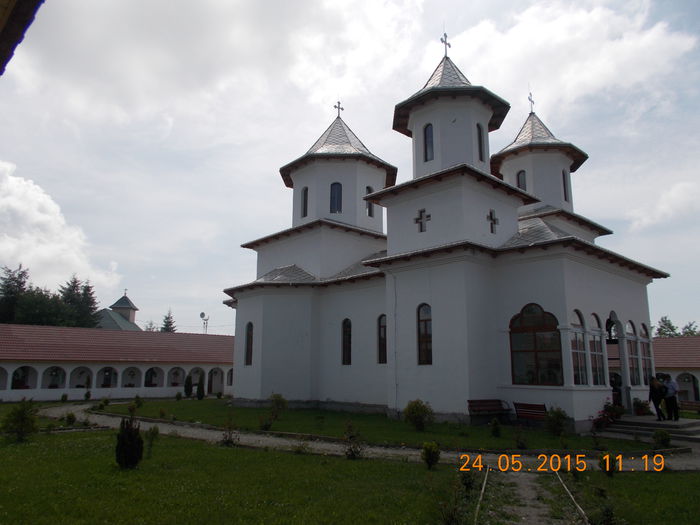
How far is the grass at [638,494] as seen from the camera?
6.74 meters

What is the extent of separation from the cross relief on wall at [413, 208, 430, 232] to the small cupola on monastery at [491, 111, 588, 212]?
6482mm

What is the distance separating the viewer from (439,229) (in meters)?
17.5

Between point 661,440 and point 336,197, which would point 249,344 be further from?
point 661,440

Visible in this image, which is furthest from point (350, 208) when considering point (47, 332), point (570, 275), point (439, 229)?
point (47, 332)

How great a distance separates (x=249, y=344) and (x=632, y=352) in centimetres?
1509

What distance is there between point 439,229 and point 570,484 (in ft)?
33.7

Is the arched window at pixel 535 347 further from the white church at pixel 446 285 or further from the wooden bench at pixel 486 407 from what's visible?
the wooden bench at pixel 486 407

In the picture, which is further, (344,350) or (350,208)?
(350,208)

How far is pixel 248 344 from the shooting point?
22891mm

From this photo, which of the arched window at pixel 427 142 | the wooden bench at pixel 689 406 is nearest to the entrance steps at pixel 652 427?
the wooden bench at pixel 689 406

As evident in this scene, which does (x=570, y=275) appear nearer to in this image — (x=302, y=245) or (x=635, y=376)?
(x=635, y=376)

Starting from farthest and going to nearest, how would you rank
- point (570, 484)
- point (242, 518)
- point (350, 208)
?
point (350, 208), point (570, 484), point (242, 518)

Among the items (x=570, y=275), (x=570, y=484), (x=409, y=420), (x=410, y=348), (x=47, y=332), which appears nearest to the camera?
(x=570, y=484)

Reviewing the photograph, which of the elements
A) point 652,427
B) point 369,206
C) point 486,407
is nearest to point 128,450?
point 486,407
